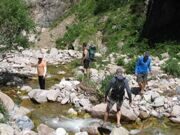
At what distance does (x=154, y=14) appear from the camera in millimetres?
34469

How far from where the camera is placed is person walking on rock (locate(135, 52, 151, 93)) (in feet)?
73.1

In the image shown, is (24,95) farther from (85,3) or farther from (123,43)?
(85,3)

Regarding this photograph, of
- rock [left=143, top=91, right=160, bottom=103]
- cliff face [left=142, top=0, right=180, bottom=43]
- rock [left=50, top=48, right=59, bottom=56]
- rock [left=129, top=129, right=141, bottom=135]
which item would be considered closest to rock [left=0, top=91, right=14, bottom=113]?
rock [left=129, top=129, right=141, bottom=135]

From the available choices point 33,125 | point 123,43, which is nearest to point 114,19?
point 123,43

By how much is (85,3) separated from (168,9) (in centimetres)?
1439

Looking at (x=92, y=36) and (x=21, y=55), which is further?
(x=92, y=36)

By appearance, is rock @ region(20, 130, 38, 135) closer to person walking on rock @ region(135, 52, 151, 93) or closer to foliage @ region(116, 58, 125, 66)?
person walking on rock @ region(135, 52, 151, 93)

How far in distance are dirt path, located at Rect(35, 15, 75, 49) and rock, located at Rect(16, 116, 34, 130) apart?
2407 centimetres

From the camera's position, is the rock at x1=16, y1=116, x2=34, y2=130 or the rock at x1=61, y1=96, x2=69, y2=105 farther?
the rock at x1=61, y1=96, x2=69, y2=105

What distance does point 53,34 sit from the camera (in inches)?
1748

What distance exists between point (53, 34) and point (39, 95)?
22.8 m

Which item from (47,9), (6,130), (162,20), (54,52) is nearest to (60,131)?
(6,130)

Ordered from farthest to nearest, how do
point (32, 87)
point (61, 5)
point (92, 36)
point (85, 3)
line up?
point (61, 5)
point (85, 3)
point (92, 36)
point (32, 87)

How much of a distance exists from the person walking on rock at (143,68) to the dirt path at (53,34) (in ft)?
67.7
